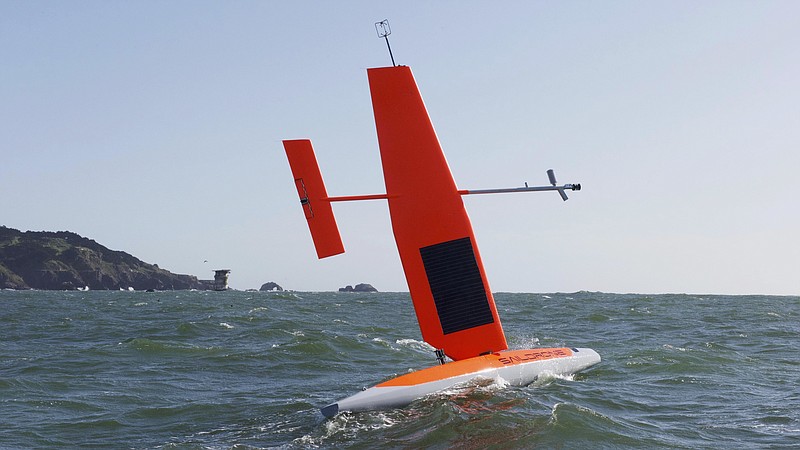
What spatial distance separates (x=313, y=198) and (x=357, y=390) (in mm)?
3931

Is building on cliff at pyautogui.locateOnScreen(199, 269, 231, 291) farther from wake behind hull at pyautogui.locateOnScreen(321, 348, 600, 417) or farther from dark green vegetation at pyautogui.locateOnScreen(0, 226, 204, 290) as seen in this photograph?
wake behind hull at pyautogui.locateOnScreen(321, 348, 600, 417)

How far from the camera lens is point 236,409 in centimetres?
1238

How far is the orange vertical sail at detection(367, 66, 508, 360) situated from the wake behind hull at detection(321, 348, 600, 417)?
91 centimetres

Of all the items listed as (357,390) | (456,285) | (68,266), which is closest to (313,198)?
(456,285)

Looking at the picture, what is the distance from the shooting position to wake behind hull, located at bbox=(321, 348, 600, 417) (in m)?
11.3

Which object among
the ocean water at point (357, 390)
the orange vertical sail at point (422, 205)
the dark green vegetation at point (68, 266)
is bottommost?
the ocean water at point (357, 390)

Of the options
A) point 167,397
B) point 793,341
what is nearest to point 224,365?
point 167,397

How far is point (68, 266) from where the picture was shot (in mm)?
149000

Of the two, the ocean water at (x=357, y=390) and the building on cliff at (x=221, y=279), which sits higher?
the building on cliff at (x=221, y=279)

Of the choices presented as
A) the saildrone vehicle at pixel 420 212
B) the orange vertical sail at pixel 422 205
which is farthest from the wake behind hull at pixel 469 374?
the orange vertical sail at pixel 422 205

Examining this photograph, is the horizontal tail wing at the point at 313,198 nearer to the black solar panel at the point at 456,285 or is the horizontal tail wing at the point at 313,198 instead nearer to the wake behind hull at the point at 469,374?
the black solar panel at the point at 456,285

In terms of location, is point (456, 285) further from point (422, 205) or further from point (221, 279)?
point (221, 279)

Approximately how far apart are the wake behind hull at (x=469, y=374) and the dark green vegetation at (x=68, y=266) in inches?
5691

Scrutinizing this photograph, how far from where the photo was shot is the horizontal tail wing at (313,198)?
1258 cm
